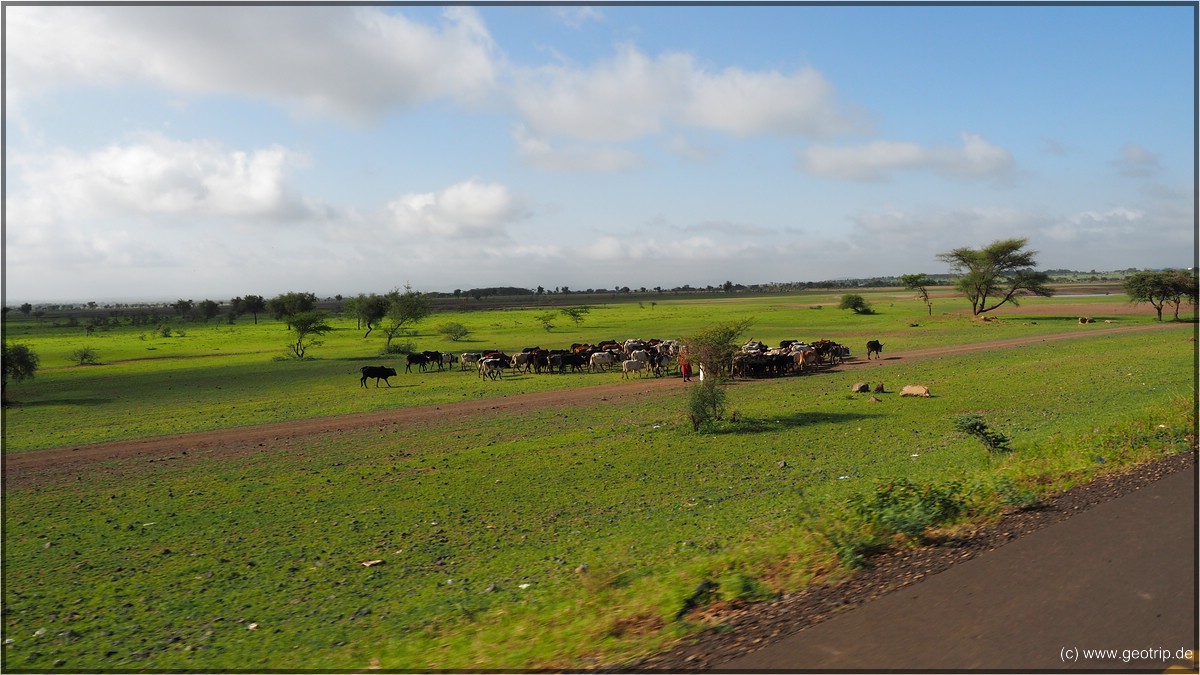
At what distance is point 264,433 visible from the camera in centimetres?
1927

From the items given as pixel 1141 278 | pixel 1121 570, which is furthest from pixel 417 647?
pixel 1141 278

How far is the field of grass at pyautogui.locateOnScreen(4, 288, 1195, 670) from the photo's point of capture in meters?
6.12

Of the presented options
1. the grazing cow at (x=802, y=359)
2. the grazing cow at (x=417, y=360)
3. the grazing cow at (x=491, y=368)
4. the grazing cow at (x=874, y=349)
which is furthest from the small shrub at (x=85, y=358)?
the grazing cow at (x=874, y=349)

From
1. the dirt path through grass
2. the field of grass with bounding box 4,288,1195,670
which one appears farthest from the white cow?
the field of grass with bounding box 4,288,1195,670

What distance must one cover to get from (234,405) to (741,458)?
1946 centimetres

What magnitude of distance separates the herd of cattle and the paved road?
2041 centimetres

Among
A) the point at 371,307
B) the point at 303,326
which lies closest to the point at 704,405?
the point at 303,326

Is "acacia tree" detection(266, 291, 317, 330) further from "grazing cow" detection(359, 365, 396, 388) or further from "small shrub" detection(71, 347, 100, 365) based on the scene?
"grazing cow" detection(359, 365, 396, 388)

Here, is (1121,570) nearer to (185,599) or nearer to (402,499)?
(185,599)

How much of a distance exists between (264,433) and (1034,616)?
A: 61.9ft

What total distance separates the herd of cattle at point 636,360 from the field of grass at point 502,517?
6.08m

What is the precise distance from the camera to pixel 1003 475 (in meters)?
8.80

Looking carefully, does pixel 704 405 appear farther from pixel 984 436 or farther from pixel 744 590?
pixel 744 590

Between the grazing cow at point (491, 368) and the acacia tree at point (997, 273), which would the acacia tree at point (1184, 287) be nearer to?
the acacia tree at point (997, 273)
